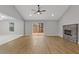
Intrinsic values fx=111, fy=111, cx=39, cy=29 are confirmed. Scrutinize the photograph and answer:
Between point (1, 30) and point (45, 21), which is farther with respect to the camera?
point (45, 21)

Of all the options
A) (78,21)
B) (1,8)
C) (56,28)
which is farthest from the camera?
(56,28)

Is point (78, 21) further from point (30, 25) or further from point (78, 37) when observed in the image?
point (30, 25)

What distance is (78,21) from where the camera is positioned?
7.07 m

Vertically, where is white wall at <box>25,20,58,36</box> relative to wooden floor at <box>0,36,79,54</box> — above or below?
above

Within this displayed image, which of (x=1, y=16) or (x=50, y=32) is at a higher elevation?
(x=1, y=16)

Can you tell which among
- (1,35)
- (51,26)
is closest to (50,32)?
(51,26)

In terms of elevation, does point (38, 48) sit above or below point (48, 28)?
below

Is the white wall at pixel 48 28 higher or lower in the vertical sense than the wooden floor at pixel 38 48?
higher

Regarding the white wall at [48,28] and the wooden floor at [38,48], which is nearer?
the wooden floor at [38,48]

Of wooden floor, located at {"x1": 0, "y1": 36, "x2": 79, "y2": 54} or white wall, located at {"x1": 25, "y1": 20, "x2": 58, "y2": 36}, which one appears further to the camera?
white wall, located at {"x1": 25, "y1": 20, "x2": 58, "y2": 36}

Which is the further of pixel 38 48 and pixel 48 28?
pixel 48 28

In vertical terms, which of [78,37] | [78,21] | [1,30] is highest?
[78,21]
